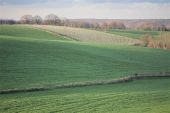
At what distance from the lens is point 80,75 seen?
36.1 ft

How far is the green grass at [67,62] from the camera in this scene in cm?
1003

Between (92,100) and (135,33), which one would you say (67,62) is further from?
(135,33)

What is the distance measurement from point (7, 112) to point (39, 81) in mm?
3018

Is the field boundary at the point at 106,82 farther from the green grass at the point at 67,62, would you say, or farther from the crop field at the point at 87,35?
the crop field at the point at 87,35

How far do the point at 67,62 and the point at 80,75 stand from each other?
1.62 meters

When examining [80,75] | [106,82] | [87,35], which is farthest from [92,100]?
[87,35]

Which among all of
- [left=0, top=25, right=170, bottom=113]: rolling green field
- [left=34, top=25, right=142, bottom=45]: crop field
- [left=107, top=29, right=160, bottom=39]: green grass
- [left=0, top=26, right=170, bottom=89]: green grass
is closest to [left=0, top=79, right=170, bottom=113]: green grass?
[left=0, top=25, right=170, bottom=113]: rolling green field

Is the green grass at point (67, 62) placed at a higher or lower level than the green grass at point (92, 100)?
higher

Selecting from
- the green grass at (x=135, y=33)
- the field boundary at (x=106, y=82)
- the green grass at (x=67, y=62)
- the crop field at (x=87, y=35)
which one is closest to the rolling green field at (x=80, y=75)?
the green grass at (x=67, y=62)

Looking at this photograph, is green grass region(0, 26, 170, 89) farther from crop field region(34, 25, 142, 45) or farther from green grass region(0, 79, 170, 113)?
crop field region(34, 25, 142, 45)

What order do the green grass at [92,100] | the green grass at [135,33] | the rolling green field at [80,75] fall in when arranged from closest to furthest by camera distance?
the green grass at [92,100] < the rolling green field at [80,75] < the green grass at [135,33]

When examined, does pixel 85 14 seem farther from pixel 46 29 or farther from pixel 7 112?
pixel 46 29

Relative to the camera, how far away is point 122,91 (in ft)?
30.3

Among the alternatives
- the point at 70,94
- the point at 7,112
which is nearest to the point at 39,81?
the point at 70,94
